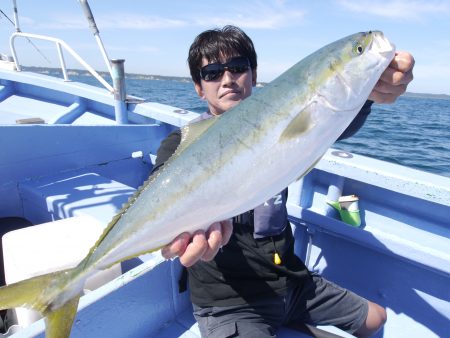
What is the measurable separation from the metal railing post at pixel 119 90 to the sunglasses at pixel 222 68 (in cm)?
296

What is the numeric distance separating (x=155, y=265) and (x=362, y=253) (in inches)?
79.3

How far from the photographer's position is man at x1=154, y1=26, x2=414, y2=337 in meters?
2.41

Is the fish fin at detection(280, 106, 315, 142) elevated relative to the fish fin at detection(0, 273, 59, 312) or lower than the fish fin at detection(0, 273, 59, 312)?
elevated

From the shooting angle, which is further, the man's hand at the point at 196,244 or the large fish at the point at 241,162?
the man's hand at the point at 196,244

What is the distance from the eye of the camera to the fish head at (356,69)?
1623 mm

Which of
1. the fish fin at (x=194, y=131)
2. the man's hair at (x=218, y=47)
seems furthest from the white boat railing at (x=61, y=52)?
the fish fin at (x=194, y=131)

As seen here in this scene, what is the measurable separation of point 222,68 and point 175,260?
1.52m

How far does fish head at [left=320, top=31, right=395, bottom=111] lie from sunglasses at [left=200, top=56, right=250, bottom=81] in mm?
973

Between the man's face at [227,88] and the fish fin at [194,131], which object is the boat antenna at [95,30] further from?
the fish fin at [194,131]

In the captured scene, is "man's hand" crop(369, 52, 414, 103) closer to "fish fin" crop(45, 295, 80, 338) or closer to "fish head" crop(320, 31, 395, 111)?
"fish head" crop(320, 31, 395, 111)

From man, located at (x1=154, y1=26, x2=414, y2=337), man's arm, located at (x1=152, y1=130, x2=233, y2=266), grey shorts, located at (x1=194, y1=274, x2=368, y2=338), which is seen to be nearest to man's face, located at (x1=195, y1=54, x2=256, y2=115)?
man, located at (x1=154, y1=26, x2=414, y2=337)

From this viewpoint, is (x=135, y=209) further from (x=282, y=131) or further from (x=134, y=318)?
(x=134, y=318)

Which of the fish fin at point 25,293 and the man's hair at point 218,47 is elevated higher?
the man's hair at point 218,47

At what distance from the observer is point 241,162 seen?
1601 mm
